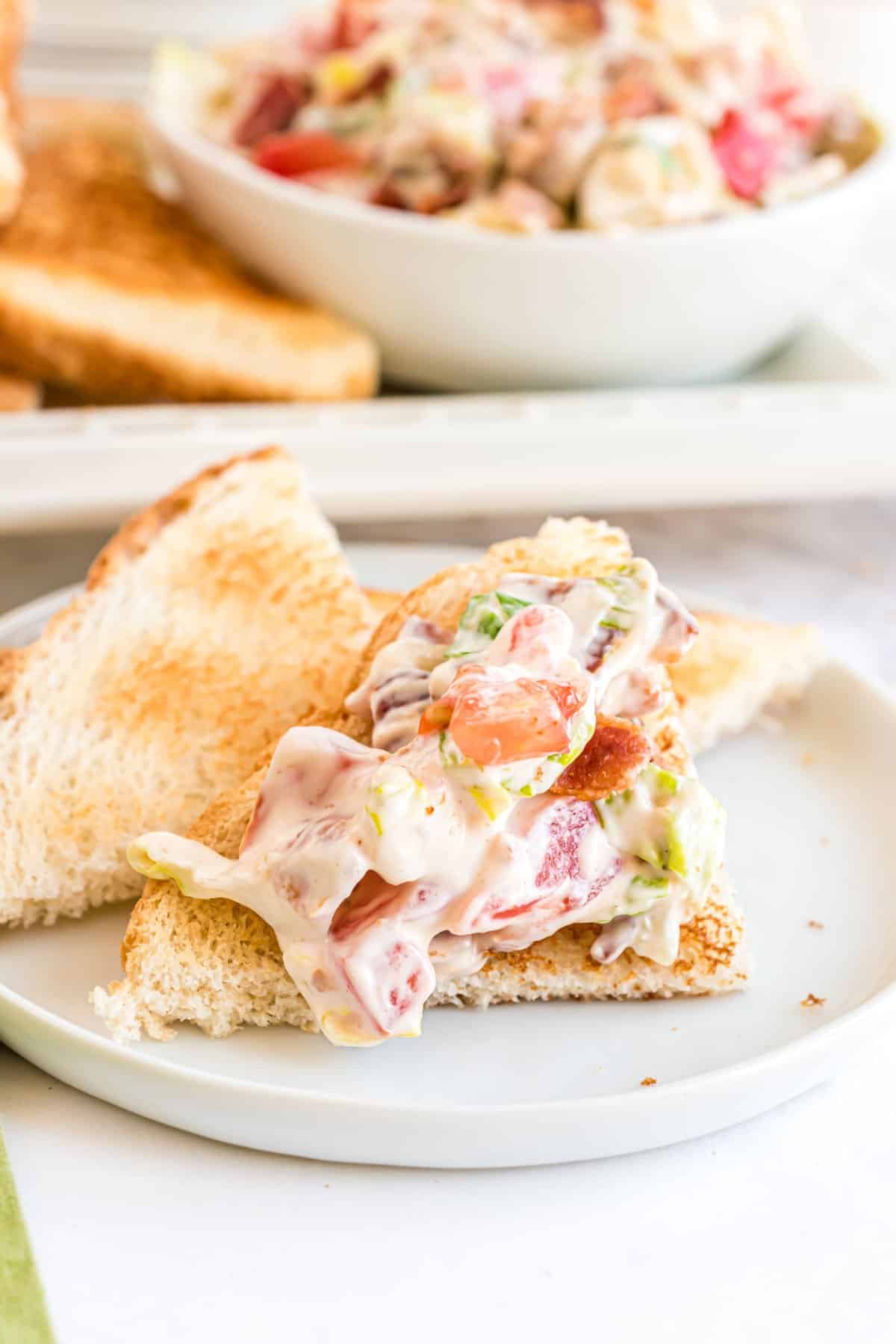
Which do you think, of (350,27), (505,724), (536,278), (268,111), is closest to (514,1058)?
(505,724)

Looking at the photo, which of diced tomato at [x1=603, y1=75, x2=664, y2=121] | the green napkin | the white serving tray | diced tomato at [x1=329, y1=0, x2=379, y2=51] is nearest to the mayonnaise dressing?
the green napkin

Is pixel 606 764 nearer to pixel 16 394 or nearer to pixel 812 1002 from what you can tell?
pixel 812 1002

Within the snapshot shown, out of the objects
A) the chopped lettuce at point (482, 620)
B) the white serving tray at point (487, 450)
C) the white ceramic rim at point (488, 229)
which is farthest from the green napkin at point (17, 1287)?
the white ceramic rim at point (488, 229)

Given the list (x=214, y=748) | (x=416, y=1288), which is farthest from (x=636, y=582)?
(x=416, y=1288)

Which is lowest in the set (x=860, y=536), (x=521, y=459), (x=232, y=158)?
(x=860, y=536)

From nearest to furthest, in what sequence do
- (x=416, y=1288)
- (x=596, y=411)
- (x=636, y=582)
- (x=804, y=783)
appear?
(x=416, y=1288) < (x=636, y=582) < (x=804, y=783) < (x=596, y=411)

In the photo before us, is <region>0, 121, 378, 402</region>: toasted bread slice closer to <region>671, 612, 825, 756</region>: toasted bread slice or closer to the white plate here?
<region>671, 612, 825, 756</region>: toasted bread slice

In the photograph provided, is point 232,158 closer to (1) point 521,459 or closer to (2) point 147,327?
(2) point 147,327

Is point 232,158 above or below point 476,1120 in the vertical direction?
above
